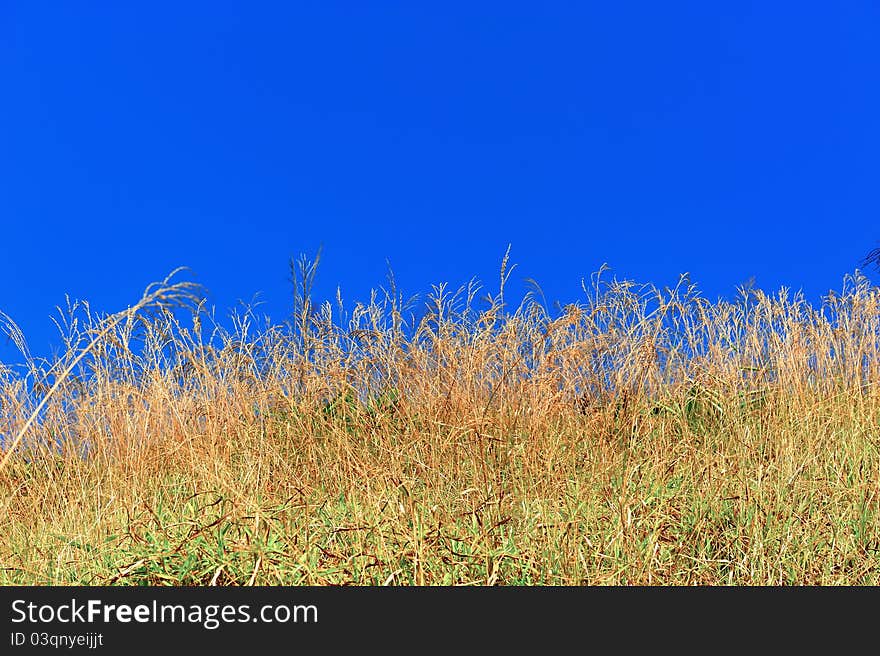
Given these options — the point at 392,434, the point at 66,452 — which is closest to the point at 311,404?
the point at 392,434

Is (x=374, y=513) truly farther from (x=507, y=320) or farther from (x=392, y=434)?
(x=507, y=320)

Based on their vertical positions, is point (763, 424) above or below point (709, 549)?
above

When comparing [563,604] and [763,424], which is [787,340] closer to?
[763,424]

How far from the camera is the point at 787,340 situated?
5660mm

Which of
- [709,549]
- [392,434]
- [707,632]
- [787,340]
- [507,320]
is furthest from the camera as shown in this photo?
[787,340]

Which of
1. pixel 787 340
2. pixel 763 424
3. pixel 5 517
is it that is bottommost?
pixel 5 517

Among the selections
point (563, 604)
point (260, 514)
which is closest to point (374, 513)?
point (260, 514)

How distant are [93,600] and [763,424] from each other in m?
4.07

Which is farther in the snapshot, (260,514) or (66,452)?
(66,452)

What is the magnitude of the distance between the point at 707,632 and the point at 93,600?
1.97 metres

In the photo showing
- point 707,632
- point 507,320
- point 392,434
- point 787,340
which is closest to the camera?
point 707,632

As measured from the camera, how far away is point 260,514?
111 inches

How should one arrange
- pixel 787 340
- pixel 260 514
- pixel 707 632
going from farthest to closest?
pixel 787 340
pixel 260 514
pixel 707 632

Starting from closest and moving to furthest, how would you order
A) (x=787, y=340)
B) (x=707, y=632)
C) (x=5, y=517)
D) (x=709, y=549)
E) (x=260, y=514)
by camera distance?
(x=707, y=632) < (x=260, y=514) < (x=709, y=549) < (x=5, y=517) < (x=787, y=340)
